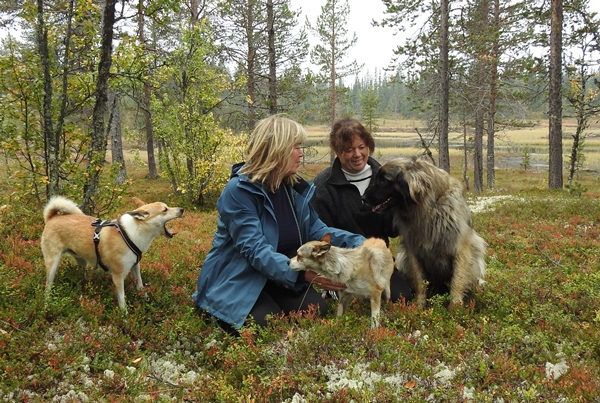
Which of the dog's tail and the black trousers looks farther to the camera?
the dog's tail

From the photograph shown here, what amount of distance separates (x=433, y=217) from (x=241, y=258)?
2542mm

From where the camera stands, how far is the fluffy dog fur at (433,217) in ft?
16.8

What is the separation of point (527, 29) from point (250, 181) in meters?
21.8

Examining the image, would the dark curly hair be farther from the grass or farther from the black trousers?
the grass

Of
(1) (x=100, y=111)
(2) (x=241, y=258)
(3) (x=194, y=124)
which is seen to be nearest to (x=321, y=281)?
(2) (x=241, y=258)

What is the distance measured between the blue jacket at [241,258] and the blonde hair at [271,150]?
18cm

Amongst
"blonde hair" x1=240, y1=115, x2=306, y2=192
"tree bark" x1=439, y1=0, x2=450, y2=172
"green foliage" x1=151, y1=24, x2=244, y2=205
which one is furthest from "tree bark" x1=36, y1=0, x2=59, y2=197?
"tree bark" x1=439, y1=0, x2=450, y2=172

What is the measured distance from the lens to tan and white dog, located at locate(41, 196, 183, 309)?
5137mm

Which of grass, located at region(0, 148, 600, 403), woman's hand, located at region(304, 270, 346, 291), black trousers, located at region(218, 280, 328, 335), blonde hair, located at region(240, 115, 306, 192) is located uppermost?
blonde hair, located at region(240, 115, 306, 192)

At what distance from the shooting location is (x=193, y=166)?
49.3 ft

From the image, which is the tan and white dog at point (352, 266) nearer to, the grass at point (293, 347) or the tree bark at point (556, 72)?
the grass at point (293, 347)

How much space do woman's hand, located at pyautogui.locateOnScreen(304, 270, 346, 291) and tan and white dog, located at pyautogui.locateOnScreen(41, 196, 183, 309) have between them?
2.16m

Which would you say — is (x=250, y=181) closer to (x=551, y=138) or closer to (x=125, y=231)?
(x=125, y=231)

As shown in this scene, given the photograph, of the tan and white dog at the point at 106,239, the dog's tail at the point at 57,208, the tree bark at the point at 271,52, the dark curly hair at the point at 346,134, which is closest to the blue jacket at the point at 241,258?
the tan and white dog at the point at 106,239
